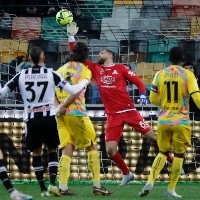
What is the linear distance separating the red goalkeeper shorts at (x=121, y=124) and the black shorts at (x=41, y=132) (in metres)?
2.07

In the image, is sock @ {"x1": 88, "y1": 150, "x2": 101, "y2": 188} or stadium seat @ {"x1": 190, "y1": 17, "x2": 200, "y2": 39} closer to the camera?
sock @ {"x1": 88, "y1": 150, "x2": 101, "y2": 188}

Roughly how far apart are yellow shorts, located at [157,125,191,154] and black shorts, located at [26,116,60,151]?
1.28 metres

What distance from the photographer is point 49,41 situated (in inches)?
720

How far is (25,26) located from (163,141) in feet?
30.2

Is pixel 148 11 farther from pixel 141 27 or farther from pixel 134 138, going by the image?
pixel 134 138

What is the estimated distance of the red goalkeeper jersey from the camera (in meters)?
13.0

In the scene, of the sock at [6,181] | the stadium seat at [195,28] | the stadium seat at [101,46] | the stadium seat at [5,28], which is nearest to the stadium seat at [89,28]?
the stadium seat at [101,46]

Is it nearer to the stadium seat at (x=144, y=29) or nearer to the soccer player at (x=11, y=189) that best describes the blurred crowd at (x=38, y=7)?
the stadium seat at (x=144, y=29)

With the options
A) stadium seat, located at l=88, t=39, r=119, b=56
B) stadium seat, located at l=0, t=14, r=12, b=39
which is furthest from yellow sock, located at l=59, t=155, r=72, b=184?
stadium seat, located at l=0, t=14, r=12, b=39

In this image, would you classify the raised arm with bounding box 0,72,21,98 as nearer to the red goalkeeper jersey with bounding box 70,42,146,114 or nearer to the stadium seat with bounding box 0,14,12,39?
the red goalkeeper jersey with bounding box 70,42,146,114

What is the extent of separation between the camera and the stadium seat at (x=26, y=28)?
64.0ft

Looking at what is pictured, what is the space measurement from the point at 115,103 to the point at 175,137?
7.24 ft

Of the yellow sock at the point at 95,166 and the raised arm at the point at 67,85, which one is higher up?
the raised arm at the point at 67,85

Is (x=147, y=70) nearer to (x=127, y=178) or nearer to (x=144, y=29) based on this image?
(x=144, y=29)
